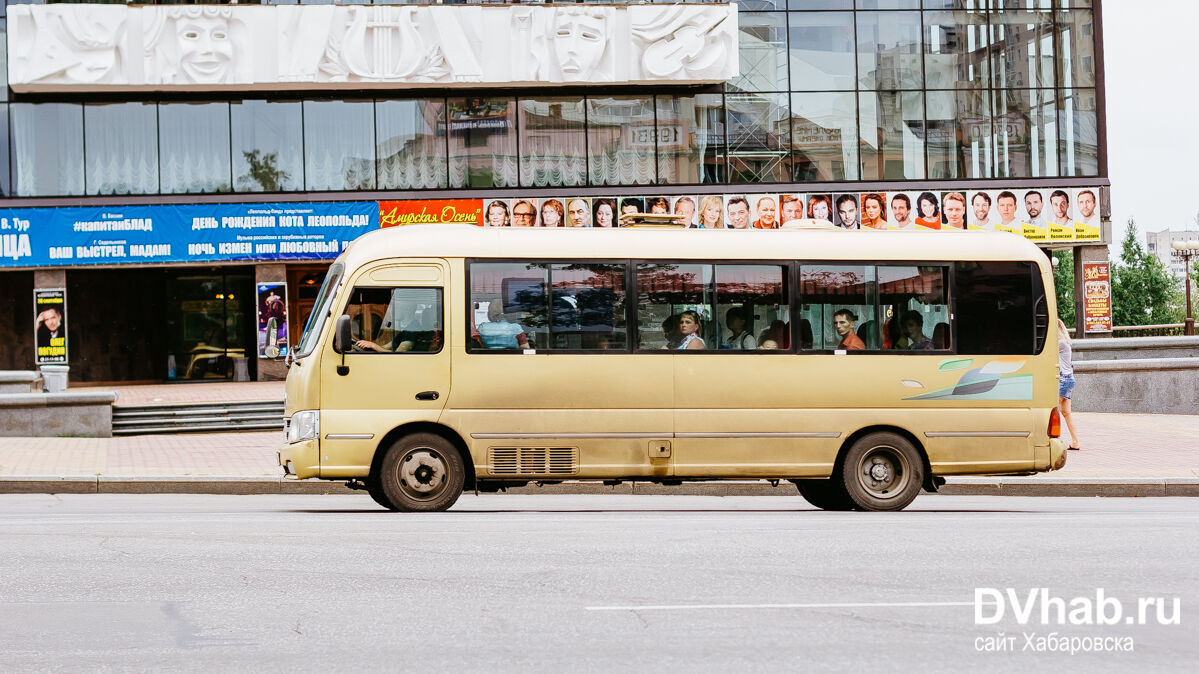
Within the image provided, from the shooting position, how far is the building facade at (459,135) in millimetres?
32625

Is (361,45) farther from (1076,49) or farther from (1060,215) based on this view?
(1076,49)

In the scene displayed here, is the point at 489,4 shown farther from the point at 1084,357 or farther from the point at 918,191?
the point at 1084,357

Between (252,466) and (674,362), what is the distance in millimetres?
6723

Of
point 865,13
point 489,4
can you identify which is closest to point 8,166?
point 489,4

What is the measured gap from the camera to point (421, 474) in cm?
1162

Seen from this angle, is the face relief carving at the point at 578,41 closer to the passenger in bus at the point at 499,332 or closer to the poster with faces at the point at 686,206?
the poster with faces at the point at 686,206

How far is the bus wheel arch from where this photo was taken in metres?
11.5

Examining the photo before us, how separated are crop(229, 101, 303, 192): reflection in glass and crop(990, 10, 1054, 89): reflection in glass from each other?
61.5ft

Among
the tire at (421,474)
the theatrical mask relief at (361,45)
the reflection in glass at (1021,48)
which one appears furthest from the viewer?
the reflection in glass at (1021,48)

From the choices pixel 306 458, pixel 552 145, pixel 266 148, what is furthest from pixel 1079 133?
pixel 306 458

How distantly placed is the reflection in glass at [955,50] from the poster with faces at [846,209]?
12.7ft

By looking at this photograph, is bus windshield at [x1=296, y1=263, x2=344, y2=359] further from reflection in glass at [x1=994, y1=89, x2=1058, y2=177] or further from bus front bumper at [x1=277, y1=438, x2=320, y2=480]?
reflection in glass at [x1=994, y1=89, x2=1058, y2=177]

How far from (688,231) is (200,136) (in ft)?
78.3

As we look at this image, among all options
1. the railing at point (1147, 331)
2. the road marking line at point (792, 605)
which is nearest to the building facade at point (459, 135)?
the railing at point (1147, 331)
